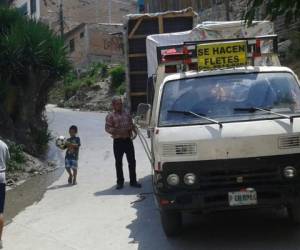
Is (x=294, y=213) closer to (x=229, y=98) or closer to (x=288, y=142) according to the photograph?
(x=288, y=142)

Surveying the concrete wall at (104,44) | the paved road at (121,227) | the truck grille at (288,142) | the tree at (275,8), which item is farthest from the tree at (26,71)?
the concrete wall at (104,44)

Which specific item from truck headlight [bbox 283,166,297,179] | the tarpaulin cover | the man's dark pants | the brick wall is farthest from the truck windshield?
the brick wall

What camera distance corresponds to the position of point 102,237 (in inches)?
295

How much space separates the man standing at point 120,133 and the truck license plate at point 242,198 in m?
4.52

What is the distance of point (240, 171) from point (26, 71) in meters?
9.47

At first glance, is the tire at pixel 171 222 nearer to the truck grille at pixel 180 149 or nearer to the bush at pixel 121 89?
the truck grille at pixel 180 149

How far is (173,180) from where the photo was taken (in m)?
6.35

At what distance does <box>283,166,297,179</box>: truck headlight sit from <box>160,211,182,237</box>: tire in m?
1.35

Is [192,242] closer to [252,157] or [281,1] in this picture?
[252,157]

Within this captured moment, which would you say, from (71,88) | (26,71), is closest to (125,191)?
(26,71)

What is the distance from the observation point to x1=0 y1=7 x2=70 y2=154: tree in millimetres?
14141

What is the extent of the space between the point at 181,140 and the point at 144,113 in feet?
4.88

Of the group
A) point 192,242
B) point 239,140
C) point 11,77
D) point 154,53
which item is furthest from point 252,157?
point 11,77

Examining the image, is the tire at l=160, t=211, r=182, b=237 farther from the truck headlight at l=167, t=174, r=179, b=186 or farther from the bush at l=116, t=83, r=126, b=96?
the bush at l=116, t=83, r=126, b=96
